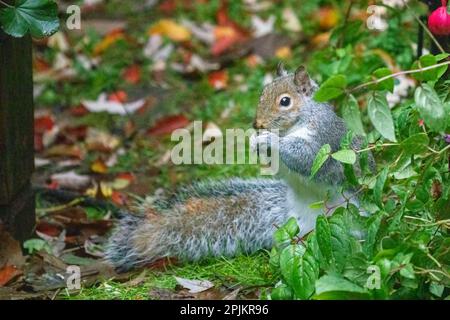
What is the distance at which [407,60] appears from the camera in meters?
4.67

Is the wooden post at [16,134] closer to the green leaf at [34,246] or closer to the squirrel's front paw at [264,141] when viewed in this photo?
the green leaf at [34,246]

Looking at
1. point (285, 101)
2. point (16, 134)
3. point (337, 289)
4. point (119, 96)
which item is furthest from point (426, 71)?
point (119, 96)

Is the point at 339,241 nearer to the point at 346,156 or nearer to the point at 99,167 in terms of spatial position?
the point at 346,156

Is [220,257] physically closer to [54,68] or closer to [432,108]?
[432,108]

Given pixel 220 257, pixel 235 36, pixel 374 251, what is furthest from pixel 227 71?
pixel 374 251

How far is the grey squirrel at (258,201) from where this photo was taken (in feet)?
11.0

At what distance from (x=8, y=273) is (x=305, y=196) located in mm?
1167

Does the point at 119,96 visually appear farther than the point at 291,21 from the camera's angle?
No

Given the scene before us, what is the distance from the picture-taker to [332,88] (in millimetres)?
2490

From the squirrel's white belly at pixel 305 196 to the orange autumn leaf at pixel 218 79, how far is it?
230cm

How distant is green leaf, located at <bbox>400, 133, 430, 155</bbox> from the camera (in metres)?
2.66

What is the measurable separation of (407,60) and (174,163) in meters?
1.28

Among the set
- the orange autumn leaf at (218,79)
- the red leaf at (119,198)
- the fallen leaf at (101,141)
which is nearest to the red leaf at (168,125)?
the fallen leaf at (101,141)

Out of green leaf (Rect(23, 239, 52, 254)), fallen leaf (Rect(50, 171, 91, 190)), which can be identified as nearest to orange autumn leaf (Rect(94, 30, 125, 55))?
fallen leaf (Rect(50, 171, 91, 190))
